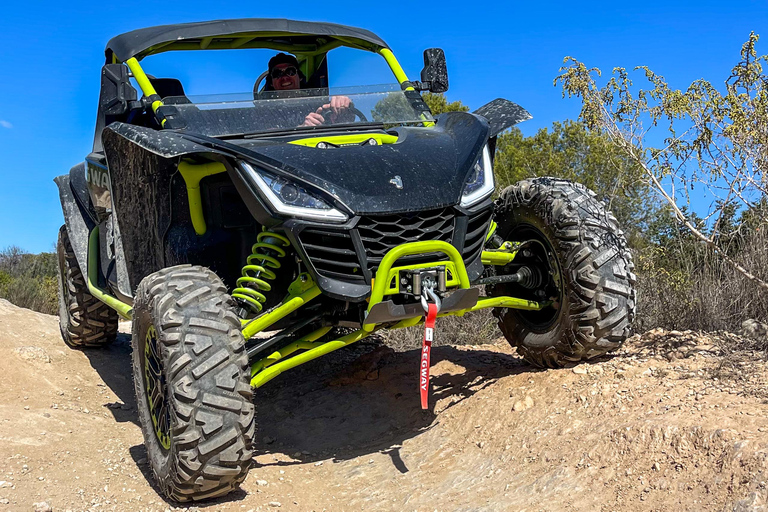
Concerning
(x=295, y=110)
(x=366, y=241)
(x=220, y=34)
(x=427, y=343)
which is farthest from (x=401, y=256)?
(x=220, y=34)

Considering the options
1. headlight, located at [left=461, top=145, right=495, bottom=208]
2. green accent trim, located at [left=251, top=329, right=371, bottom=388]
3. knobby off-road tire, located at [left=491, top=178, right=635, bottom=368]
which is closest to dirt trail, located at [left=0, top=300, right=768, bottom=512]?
knobby off-road tire, located at [left=491, top=178, right=635, bottom=368]

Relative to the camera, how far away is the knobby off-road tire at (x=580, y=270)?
4.70 metres

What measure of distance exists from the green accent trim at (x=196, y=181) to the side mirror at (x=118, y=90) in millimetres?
795

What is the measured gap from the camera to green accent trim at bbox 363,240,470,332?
3.75m

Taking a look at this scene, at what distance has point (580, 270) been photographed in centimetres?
470

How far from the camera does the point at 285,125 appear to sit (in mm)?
4930

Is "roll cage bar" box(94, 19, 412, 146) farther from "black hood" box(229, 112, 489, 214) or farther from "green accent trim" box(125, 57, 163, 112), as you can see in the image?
"black hood" box(229, 112, 489, 214)

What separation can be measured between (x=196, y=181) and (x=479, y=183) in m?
1.60

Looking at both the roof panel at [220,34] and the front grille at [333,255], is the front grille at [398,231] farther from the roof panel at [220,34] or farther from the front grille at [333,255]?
the roof panel at [220,34]

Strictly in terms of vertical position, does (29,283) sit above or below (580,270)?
below

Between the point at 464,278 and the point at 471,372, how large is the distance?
1.95 m

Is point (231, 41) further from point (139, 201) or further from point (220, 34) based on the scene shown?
point (139, 201)

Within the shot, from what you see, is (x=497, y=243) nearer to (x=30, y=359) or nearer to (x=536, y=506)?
(x=536, y=506)

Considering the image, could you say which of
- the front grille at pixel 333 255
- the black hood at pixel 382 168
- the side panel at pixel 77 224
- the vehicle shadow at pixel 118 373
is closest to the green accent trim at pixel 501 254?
the black hood at pixel 382 168
